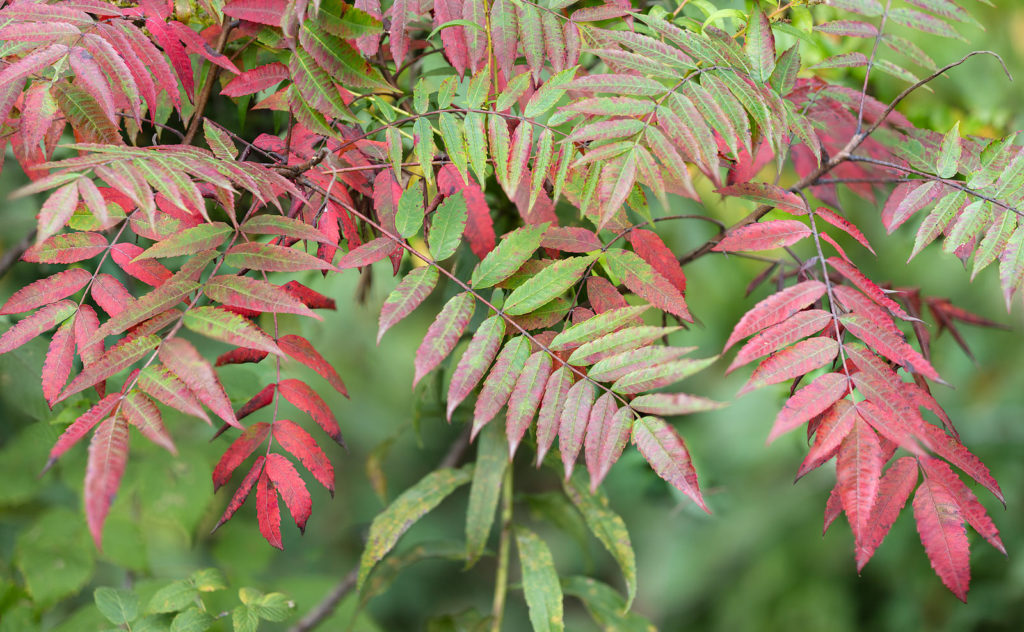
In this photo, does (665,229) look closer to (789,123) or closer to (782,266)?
(782,266)

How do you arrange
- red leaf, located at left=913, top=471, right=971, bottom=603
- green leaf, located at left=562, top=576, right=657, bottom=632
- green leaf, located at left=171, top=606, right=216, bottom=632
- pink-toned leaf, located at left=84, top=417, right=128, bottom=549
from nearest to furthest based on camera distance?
pink-toned leaf, located at left=84, top=417, right=128, bottom=549, red leaf, located at left=913, top=471, right=971, bottom=603, green leaf, located at left=171, top=606, right=216, bottom=632, green leaf, located at left=562, top=576, right=657, bottom=632

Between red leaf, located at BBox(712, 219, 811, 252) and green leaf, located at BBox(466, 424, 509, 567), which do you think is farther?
green leaf, located at BBox(466, 424, 509, 567)

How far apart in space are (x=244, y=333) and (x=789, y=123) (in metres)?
0.51

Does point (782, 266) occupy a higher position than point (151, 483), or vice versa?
point (782, 266)

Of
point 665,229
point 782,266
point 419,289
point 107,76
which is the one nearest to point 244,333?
point 419,289

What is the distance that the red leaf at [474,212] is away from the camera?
0.67 m

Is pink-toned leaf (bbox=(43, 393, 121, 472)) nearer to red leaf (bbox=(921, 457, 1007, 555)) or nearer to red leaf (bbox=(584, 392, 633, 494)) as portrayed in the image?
red leaf (bbox=(584, 392, 633, 494))

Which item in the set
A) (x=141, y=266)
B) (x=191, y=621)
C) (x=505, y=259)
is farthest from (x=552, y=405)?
(x=191, y=621)

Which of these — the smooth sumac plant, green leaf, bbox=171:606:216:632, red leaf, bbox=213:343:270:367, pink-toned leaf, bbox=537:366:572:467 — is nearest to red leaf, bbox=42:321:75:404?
the smooth sumac plant

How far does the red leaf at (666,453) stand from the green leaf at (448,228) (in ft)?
0.72

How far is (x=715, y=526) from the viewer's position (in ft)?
4.93

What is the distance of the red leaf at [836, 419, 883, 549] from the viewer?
0.47 m

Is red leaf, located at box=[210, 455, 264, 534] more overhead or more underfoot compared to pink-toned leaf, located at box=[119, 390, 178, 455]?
more underfoot

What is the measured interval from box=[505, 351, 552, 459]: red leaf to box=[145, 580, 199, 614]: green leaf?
47 centimetres
